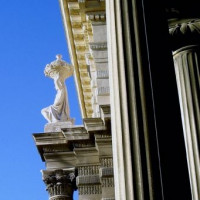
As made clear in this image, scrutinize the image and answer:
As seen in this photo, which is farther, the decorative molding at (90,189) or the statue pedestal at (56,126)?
the statue pedestal at (56,126)

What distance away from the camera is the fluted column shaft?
29.6 ft

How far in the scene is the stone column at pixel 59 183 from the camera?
1518cm

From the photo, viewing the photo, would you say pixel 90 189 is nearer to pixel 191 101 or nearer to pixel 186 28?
pixel 186 28

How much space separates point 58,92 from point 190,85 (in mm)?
8088

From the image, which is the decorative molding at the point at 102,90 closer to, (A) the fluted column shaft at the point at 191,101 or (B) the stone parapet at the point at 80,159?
(B) the stone parapet at the point at 80,159

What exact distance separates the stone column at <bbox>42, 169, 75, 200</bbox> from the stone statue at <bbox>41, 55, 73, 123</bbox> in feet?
6.43

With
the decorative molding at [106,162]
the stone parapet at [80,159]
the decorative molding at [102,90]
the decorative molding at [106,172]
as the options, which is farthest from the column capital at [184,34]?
the decorative molding at [102,90]

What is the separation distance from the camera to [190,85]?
33.7ft

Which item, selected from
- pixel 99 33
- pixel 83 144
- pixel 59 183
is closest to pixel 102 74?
pixel 99 33

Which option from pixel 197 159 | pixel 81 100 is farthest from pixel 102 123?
pixel 81 100

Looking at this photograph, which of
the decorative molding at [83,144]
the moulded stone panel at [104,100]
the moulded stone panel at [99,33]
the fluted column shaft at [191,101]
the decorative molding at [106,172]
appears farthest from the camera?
the moulded stone panel at [99,33]

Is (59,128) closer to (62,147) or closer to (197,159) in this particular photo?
(62,147)

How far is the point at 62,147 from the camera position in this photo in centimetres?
1589

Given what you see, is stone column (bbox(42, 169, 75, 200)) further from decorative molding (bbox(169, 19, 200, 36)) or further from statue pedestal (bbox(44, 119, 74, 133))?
decorative molding (bbox(169, 19, 200, 36))
